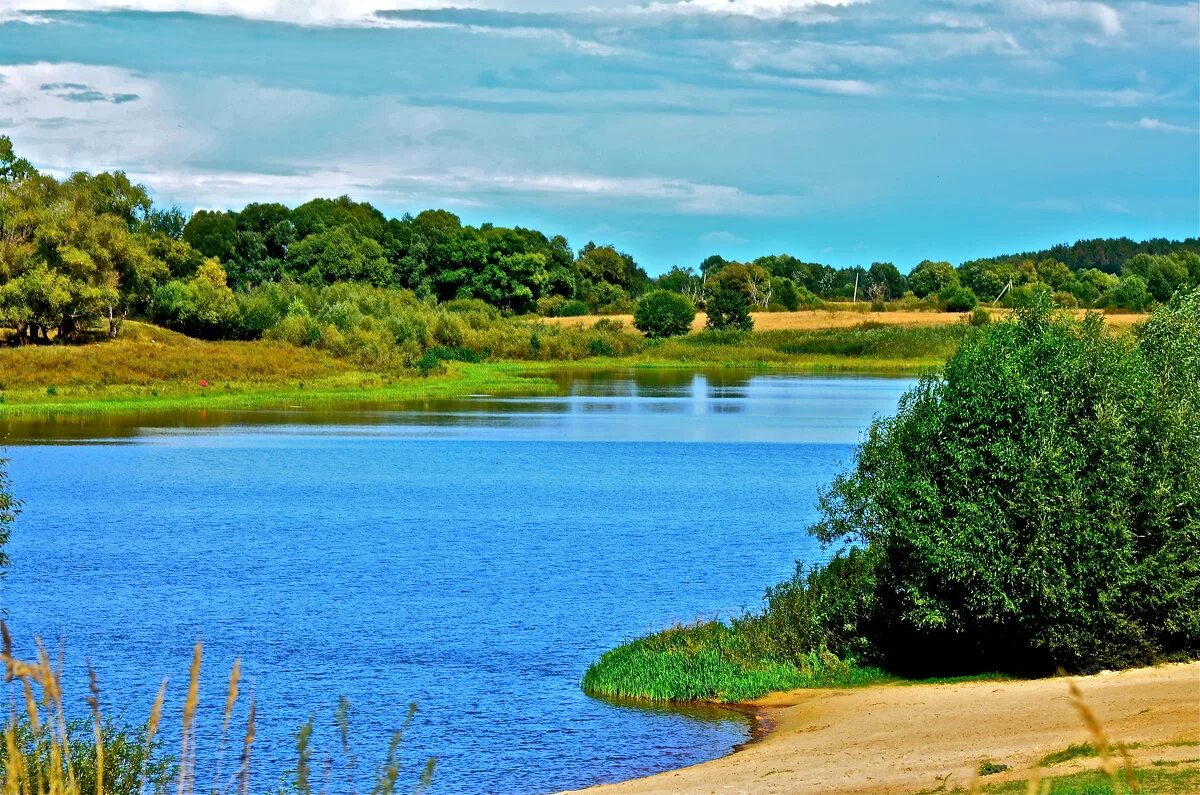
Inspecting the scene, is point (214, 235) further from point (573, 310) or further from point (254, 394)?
point (254, 394)

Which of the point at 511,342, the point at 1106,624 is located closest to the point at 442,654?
the point at 1106,624

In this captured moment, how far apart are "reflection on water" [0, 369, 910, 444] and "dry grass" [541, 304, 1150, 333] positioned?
151 feet

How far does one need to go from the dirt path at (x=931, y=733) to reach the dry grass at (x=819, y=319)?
12523 centimetres

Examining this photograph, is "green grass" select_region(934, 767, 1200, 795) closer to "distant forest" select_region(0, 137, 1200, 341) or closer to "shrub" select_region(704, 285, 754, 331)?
"distant forest" select_region(0, 137, 1200, 341)

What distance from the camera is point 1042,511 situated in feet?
68.4

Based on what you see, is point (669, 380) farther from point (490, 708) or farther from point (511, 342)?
point (490, 708)

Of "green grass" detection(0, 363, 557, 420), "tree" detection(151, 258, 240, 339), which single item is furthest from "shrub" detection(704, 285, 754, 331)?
"tree" detection(151, 258, 240, 339)

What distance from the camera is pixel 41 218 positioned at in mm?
89562

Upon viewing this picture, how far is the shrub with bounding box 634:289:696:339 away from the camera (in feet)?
482

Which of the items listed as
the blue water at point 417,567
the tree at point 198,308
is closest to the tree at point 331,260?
the tree at point 198,308

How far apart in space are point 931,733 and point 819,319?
456 feet

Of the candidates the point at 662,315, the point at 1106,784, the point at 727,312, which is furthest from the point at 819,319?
the point at 1106,784

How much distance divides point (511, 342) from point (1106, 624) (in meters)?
111

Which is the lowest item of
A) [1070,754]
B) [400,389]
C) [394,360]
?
[1070,754]
